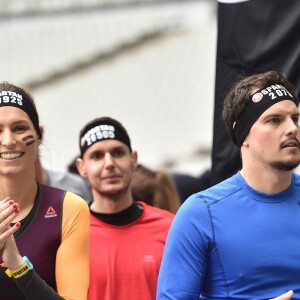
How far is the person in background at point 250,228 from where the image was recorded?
3.25 m

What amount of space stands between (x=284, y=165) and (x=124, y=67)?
10.8 m

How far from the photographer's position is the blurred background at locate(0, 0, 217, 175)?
43.1 ft

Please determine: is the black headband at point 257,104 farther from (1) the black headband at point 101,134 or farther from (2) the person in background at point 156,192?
(2) the person in background at point 156,192

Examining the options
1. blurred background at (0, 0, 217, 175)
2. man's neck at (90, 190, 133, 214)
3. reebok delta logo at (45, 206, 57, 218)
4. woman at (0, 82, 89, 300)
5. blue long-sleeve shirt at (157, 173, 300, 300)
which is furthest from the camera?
blurred background at (0, 0, 217, 175)

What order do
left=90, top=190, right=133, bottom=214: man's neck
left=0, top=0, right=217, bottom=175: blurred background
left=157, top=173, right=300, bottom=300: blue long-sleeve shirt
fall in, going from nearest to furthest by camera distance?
1. left=157, top=173, right=300, bottom=300: blue long-sleeve shirt
2. left=90, top=190, right=133, bottom=214: man's neck
3. left=0, top=0, right=217, bottom=175: blurred background

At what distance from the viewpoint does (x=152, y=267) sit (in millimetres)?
4461

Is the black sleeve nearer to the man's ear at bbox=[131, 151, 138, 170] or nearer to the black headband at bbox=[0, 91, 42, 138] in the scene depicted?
the black headband at bbox=[0, 91, 42, 138]

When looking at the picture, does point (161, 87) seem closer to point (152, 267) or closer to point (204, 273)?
point (152, 267)

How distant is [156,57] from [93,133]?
9074mm

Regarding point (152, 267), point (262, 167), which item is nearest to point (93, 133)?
point (152, 267)

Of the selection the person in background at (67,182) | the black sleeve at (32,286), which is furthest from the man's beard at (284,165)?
the person in background at (67,182)

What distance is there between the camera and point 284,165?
3.33m

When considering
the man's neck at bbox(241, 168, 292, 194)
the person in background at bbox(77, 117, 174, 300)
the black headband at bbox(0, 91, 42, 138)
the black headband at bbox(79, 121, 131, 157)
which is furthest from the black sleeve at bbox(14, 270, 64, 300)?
the black headband at bbox(79, 121, 131, 157)

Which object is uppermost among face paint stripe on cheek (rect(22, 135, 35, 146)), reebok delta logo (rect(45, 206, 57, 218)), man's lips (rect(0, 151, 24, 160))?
face paint stripe on cheek (rect(22, 135, 35, 146))
